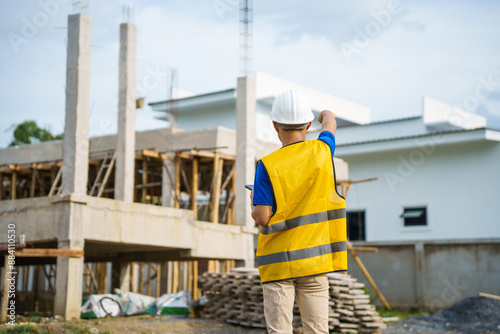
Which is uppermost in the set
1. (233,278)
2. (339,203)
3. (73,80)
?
(73,80)

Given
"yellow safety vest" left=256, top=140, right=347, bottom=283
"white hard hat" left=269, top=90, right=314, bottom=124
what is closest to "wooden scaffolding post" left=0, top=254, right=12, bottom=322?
"yellow safety vest" left=256, top=140, right=347, bottom=283

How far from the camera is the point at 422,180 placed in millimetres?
22328

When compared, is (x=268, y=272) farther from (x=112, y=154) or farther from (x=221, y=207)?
(x=221, y=207)

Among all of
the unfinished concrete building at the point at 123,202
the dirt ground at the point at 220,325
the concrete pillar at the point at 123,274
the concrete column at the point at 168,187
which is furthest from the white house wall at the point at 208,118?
the dirt ground at the point at 220,325

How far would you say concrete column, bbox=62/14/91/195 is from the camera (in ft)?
38.1

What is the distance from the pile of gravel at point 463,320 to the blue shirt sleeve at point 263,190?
975cm

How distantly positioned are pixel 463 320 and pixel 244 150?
661cm

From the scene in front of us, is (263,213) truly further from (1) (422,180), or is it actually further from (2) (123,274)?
(1) (422,180)

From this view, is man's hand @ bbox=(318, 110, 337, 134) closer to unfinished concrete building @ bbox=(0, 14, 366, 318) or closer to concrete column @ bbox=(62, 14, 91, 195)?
unfinished concrete building @ bbox=(0, 14, 366, 318)

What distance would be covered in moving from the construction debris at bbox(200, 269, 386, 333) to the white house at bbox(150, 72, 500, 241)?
8165 millimetres

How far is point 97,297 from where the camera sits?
13.0 metres

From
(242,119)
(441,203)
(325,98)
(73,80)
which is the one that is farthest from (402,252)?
(325,98)

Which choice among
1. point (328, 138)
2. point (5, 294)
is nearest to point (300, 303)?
point (328, 138)

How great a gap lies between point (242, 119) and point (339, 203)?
12233 millimetres
